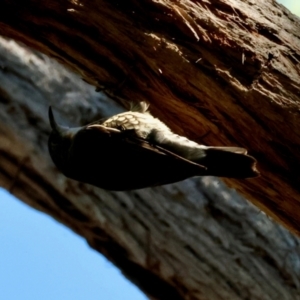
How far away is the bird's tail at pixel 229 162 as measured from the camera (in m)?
1.92

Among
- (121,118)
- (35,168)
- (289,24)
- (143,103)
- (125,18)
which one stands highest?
(289,24)

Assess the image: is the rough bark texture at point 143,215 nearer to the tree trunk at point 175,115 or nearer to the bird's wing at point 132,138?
the tree trunk at point 175,115

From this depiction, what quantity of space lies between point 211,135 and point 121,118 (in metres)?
0.42

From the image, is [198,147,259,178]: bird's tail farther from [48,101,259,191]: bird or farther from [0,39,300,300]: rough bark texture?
[0,39,300,300]: rough bark texture

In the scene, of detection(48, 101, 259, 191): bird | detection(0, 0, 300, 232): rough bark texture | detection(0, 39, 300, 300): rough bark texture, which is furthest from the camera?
detection(0, 39, 300, 300): rough bark texture

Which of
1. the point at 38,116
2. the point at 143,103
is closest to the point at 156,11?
the point at 143,103

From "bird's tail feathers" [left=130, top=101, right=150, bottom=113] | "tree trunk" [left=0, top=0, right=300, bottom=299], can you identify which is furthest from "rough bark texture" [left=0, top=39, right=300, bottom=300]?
"bird's tail feathers" [left=130, top=101, right=150, bottom=113]

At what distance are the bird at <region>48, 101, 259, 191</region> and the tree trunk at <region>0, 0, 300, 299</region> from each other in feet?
0.20

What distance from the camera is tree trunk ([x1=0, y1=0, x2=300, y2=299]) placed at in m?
1.93

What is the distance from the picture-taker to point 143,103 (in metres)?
2.15

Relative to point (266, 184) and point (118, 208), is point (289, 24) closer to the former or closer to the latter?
point (266, 184)

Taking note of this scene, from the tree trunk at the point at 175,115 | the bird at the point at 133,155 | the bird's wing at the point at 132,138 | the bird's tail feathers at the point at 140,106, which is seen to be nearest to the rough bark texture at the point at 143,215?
the tree trunk at the point at 175,115

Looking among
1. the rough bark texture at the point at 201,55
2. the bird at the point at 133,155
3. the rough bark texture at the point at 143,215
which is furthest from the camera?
the rough bark texture at the point at 143,215

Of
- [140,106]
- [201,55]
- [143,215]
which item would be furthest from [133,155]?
[201,55]
